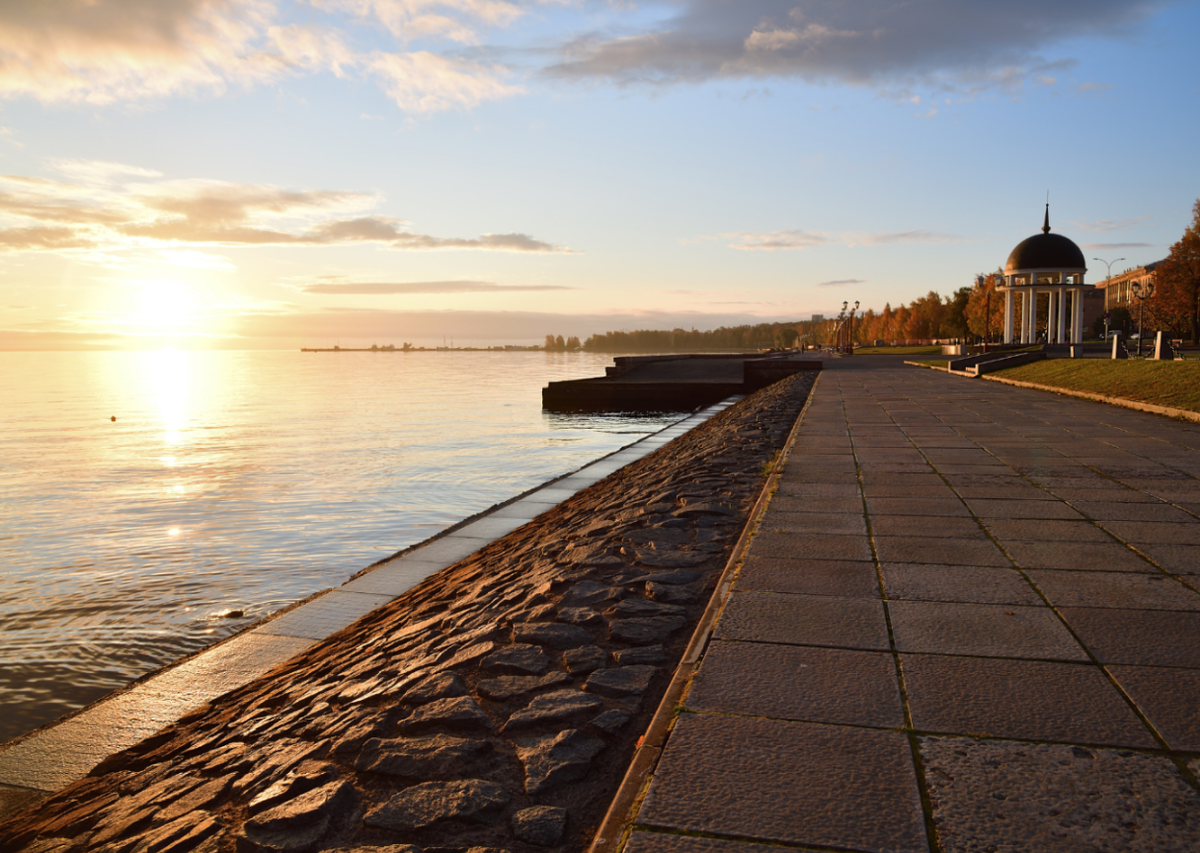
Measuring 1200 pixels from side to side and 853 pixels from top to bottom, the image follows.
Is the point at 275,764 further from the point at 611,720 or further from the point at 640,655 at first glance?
the point at 640,655

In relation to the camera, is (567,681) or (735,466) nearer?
(567,681)

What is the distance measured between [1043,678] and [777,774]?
4.81 feet

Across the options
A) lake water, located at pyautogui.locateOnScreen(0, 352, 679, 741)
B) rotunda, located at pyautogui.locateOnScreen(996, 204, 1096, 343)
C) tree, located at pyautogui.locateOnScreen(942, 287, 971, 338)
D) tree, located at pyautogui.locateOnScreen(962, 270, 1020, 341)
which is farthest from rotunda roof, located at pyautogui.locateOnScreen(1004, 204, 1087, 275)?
tree, located at pyautogui.locateOnScreen(942, 287, 971, 338)

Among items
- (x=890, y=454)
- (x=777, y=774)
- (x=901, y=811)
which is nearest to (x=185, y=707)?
(x=777, y=774)

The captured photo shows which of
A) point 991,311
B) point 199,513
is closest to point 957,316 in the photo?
point 991,311

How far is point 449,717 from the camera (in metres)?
3.21

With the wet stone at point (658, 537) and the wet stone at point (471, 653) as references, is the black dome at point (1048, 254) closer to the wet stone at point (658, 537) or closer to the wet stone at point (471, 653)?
the wet stone at point (658, 537)

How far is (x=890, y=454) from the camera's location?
952cm

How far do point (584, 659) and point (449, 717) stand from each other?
745mm

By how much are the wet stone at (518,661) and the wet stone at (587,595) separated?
0.65 m

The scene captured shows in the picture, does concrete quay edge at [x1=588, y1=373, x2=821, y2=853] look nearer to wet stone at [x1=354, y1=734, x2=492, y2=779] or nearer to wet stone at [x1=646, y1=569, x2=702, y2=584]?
wet stone at [x1=646, y1=569, x2=702, y2=584]

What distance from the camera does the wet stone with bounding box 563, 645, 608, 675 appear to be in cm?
358

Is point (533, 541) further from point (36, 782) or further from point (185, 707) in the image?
point (36, 782)

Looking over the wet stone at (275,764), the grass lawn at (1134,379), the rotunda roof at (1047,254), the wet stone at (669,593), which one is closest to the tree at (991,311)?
the rotunda roof at (1047,254)
